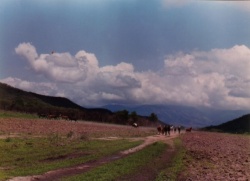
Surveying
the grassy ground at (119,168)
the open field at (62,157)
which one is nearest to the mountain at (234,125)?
the open field at (62,157)

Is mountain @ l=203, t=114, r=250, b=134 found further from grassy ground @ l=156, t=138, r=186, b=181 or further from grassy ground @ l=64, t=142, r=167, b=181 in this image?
grassy ground @ l=64, t=142, r=167, b=181

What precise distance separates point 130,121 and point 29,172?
314ft

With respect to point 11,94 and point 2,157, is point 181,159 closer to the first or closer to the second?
point 2,157

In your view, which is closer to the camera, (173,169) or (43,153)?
(173,169)

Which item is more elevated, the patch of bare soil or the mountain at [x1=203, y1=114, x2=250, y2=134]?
the mountain at [x1=203, y1=114, x2=250, y2=134]

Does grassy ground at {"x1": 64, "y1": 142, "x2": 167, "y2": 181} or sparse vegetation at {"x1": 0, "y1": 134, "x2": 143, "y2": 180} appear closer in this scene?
grassy ground at {"x1": 64, "y1": 142, "x2": 167, "y2": 181}

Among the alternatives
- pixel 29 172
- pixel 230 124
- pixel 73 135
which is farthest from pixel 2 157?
pixel 230 124

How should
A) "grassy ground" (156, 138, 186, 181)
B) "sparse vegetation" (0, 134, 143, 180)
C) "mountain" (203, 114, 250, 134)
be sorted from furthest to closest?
"mountain" (203, 114, 250, 134) → "sparse vegetation" (0, 134, 143, 180) → "grassy ground" (156, 138, 186, 181)

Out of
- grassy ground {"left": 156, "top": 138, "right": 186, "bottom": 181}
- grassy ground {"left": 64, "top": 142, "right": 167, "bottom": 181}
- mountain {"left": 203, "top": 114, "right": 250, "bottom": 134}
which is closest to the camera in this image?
grassy ground {"left": 64, "top": 142, "right": 167, "bottom": 181}

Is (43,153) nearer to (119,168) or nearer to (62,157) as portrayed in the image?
(62,157)

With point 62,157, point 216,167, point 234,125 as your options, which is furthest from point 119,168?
point 234,125

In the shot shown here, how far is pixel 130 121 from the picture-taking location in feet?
401

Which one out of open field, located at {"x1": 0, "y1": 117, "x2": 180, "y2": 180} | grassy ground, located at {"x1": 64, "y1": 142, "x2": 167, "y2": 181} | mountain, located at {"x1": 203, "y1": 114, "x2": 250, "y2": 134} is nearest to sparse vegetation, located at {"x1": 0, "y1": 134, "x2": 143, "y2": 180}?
open field, located at {"x1": 0, "y1": 117, "x2": 180, "y2": 180}

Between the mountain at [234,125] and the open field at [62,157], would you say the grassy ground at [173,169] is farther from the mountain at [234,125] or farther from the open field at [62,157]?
the mountain at [234,125]
